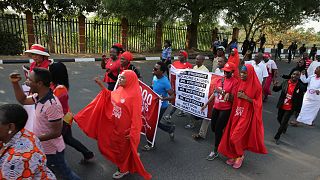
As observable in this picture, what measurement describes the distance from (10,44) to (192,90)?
486 inches

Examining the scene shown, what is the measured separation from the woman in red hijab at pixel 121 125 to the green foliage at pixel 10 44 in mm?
13068

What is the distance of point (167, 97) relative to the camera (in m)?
5.14

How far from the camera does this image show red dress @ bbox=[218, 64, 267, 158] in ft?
14.8

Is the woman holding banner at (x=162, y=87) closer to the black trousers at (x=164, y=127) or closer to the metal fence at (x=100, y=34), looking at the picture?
the black trousers at (x=164, y=127)

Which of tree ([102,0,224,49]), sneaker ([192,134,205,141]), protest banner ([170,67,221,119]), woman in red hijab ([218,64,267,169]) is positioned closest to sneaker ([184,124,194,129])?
→ protest banner ([170,67,221,119])

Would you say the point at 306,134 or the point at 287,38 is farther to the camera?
the point at 287,38

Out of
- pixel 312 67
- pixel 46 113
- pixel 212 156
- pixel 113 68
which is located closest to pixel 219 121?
pixel 212 156

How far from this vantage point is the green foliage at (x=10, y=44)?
14.9 metres

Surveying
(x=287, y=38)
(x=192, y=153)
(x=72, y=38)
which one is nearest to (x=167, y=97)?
(x=192, y=153)

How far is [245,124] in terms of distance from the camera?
15.0ft

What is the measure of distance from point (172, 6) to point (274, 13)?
8363 mm

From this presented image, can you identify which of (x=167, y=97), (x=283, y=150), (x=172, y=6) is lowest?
(x=283, y=150)

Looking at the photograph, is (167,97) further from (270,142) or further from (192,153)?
(270,142)

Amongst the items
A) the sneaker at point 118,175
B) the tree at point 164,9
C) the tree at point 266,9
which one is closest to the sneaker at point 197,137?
the sneaker at point 118,175
